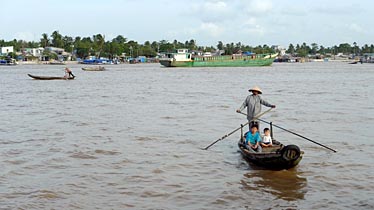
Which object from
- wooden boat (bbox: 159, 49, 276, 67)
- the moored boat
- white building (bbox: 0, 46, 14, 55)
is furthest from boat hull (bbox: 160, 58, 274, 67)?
white building (bbox: 0, 46, 14, 55)

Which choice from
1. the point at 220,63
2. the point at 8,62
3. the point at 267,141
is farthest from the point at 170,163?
the point at 8,62

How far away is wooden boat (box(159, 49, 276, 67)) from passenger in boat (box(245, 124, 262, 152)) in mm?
67775

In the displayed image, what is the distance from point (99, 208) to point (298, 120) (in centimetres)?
1125

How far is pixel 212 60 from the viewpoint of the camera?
266 feet

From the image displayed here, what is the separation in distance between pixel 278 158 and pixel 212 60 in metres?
72.6

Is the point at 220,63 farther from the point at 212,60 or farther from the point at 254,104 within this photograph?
the point at 254,104

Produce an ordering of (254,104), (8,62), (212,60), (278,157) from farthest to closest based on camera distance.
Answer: (8,62) → (212,60) → (254,104) → (278,157)

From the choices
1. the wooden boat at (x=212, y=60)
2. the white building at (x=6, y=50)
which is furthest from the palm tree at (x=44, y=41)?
the wooden boat at (x=212, y=60)

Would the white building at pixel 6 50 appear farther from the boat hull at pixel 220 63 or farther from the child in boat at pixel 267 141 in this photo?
the child in boat at pixel 267 141

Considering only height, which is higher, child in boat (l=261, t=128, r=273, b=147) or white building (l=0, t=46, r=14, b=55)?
white building (l=0, t=46, r=14, b=55)

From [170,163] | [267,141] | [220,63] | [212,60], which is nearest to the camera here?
[267,141]

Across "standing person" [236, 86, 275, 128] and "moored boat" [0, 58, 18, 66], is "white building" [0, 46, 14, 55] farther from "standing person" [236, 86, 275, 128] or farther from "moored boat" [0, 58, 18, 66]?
"standing person" [236, 86, 275, 128]

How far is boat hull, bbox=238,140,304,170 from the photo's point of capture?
882 centimetres

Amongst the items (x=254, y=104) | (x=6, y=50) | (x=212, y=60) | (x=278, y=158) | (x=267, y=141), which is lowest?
(x=278, y=158)
